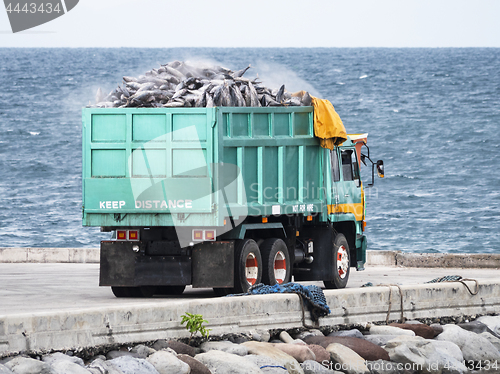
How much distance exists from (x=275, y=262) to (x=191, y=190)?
7.61 ft

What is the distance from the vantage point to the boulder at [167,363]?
934 cm

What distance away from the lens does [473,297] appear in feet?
46.3

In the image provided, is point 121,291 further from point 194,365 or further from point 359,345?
point 194,365

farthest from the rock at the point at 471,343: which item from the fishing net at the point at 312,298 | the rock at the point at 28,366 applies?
the rock at the point at 28,366

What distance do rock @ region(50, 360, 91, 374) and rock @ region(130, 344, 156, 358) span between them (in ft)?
3.21

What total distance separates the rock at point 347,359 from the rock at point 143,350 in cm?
235

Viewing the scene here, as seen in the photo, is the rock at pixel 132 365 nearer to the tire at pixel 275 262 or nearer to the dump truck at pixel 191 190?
the dump truck at pixel 191 190

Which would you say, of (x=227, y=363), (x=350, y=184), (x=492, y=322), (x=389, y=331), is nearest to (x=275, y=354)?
(x=227, y=363)

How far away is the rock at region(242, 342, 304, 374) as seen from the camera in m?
10.2

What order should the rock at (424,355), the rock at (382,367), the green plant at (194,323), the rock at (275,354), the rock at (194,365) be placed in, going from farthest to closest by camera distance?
1. the rock at (424,355)
2. the rock at (382,367)
3. the green plant at (194,323)
4. the rock at (275,354)
5. the rock at (194,365)

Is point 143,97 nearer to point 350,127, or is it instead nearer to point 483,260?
point 483,260

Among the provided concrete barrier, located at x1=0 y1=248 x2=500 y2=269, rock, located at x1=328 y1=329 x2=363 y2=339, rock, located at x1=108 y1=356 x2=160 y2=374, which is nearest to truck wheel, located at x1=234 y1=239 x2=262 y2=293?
rock, located at x1=328 y1=329 x2=363 y2=339

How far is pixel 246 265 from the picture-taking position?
46.6ft

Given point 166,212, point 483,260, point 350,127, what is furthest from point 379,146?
point 166,212
